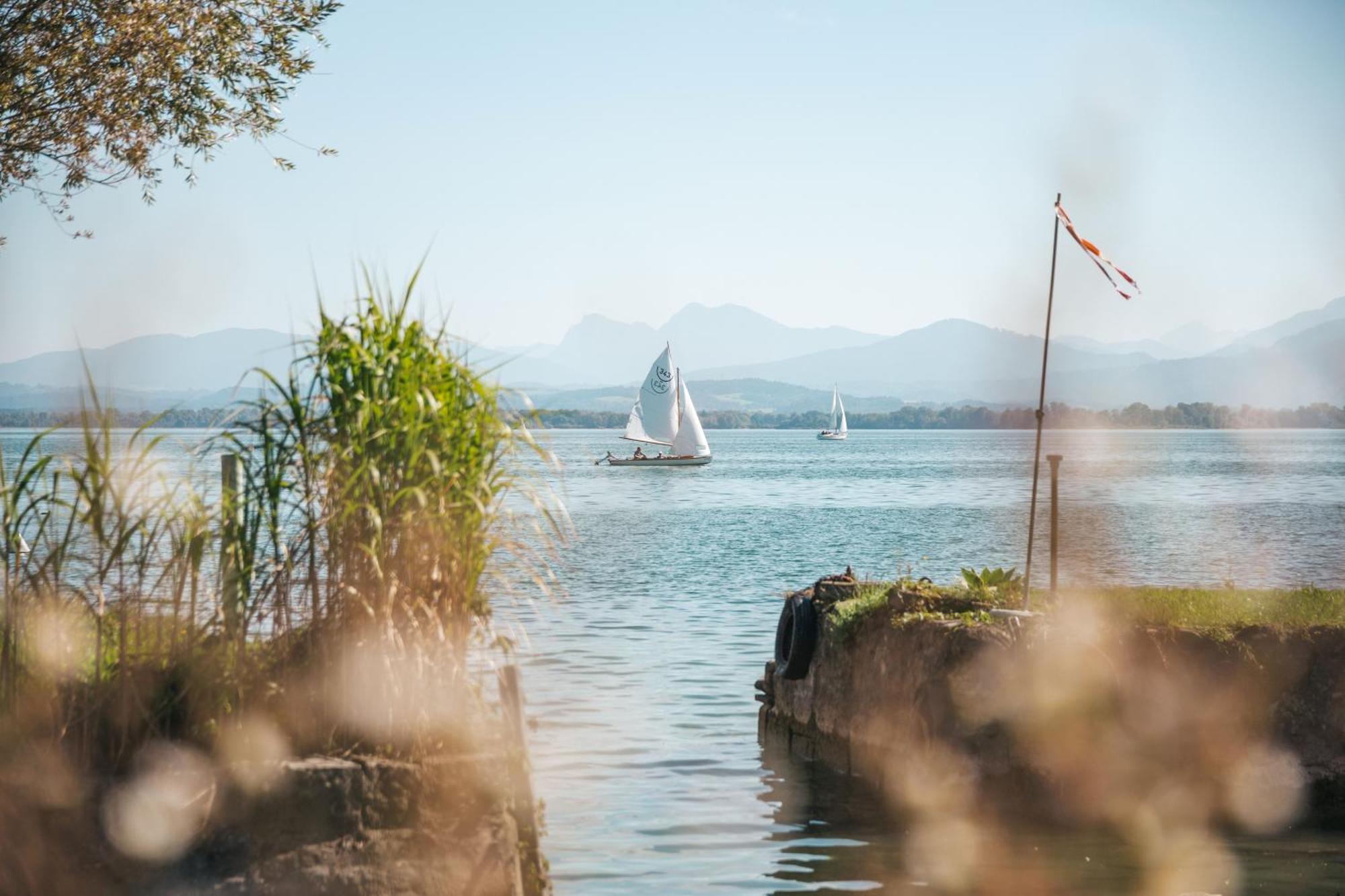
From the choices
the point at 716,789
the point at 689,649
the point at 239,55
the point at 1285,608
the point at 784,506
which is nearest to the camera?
the point at 1285,608

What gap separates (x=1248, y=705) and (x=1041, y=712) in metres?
1.63

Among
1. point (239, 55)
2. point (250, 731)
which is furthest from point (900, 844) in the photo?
point (239, 55)

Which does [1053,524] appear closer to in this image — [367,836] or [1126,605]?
[1126,605]

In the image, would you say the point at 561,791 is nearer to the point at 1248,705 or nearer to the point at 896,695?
the point at 896,695

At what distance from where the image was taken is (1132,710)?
37.1 ft

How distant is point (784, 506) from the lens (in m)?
75.7

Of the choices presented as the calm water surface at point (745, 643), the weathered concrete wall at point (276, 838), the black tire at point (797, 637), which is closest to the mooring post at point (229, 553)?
the weathered concrete wall at point (276, 838)

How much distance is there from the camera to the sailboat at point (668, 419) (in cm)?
10556

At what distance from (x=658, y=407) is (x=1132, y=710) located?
323 feet

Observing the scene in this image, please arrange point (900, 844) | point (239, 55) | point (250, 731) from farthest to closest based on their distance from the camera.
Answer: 1. point (239, 55)
2. point (900, 844)
3. point (250, 731)

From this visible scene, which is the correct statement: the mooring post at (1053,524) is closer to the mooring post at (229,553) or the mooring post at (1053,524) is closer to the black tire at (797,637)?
the black tire at (797,637)

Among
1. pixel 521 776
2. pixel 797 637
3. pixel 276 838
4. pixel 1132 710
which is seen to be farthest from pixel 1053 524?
pixel 276 838

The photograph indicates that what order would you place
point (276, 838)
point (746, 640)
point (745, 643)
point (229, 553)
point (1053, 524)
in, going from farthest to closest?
point (746, 640) < point (745, 643) < point (1053, 524) < point (229, 553) < point (276, 838)

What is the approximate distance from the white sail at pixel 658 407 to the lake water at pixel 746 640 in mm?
13274
